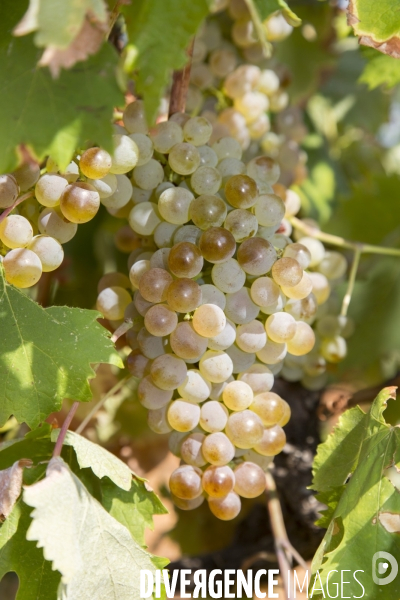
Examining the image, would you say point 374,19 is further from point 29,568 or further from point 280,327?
point 29,568

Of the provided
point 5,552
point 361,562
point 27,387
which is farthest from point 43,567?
point 361,562

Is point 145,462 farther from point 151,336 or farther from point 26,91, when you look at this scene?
point 26,91

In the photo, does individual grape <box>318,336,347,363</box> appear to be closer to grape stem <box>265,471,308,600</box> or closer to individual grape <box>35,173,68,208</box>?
grape stem <box>265,471,308,600</box>

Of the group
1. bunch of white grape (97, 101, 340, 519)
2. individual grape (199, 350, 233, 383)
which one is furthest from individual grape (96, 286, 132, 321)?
individual grape (199, 350, 233, 383)

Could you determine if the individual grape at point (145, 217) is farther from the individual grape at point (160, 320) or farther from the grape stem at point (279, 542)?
the grape stem at point (279, 542)

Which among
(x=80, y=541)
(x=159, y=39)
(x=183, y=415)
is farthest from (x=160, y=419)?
(x=159, y=39)

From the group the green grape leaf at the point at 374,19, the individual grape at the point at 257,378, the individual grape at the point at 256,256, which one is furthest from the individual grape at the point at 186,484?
the green grape leaf at the point at 374,19

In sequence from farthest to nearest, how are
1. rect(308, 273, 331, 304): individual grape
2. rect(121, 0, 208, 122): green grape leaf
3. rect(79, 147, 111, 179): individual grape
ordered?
rect(308, 273, 331, 304): individual grape
rect(79, 147, 111, 179): individual grape
rect(121, 0, 208, 122): green grape leaf
